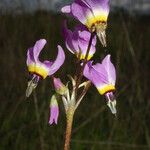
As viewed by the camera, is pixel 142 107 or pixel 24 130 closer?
pixel 24 130

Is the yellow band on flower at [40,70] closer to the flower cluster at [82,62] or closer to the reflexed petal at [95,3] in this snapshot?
the flower cluster at [82,62]

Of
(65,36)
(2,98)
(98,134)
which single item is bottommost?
(98,134)

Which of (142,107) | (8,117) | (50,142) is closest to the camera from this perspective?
(50,142)

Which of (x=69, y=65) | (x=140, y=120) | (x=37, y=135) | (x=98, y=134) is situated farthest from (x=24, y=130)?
(x=69, y=65)

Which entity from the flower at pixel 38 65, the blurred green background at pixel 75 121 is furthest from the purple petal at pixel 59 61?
the blurred green background at pixel 75 121

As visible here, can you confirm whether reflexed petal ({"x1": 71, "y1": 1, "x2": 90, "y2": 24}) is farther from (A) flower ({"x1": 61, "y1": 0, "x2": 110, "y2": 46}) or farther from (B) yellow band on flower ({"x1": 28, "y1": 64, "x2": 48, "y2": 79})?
(B) yellow band on flower ({"x1": 28, "y1": 64, "x2": 48, "y2": 79})

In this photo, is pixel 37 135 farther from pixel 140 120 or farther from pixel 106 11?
pixel 106 11
